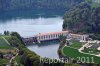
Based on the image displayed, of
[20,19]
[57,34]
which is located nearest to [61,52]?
[57,34]

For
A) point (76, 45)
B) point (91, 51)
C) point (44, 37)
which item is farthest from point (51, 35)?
point (91, 51)

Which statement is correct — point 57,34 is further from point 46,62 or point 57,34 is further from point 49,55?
point 46,62

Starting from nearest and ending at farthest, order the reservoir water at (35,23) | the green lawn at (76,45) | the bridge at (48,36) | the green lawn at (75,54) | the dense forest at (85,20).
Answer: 1. the green lawn at (75,54)
2. the green lawn at (76,45)
3. the reservoir water at (35,23)
4. the bridge at (48,36)
5. the dense forest at (85,20)

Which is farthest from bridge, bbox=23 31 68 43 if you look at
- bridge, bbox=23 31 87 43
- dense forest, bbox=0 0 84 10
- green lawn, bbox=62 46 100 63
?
dense forest, bbox=0 0 84 10

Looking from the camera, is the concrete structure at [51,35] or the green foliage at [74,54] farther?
the concrete structure at [51,35]

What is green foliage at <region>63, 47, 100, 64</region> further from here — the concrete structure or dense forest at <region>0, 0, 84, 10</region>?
dense forest at <region>0, 0, 84, 10</region>

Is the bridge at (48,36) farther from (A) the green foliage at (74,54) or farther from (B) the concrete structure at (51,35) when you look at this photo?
(A) the green foliage at (74,54)

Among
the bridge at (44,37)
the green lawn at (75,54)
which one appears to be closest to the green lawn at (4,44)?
the bridge at (44,37)
